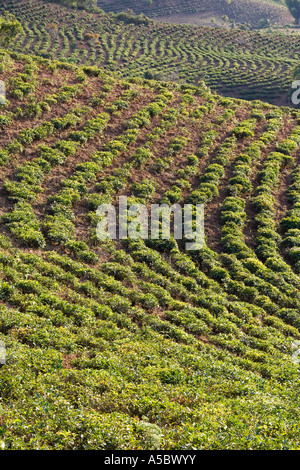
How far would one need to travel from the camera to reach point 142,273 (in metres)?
18.9

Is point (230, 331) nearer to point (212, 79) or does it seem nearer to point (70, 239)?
point (70, 239)

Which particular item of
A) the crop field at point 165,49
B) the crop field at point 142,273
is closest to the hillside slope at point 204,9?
the crop field at point 165,49

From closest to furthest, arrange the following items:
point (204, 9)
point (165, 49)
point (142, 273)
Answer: point (142, 273), point (165, 49), point (204, 9)

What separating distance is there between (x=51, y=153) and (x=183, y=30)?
116 metres

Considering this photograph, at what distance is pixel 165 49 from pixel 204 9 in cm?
7215

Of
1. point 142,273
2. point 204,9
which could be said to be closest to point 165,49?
point 204,9

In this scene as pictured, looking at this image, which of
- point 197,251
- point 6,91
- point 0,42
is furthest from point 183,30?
point 197,251

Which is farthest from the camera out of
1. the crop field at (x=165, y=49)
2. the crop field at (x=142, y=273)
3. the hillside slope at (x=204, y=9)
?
the hillside slope at (x=204, y=9)

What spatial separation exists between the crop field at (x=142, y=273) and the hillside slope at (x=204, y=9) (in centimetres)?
13392

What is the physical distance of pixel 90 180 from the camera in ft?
79.9

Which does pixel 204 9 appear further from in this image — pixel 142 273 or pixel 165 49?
pixel 142 273

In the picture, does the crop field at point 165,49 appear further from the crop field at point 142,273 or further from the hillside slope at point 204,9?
the crop field at point 142,273

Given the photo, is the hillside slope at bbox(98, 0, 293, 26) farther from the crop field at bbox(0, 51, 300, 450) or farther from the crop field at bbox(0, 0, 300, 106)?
the crop field at bbox(0, 51, 300, 450)

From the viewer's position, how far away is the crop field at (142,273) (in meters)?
10.1
